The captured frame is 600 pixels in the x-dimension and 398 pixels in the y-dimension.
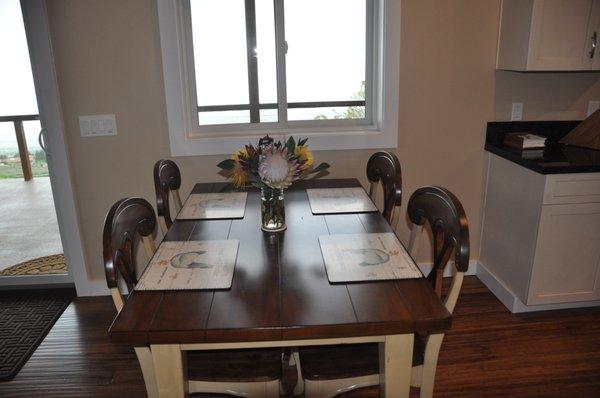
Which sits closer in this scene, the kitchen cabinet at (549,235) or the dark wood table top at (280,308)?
the dark wood table top at (280,308)

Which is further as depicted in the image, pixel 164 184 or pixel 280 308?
pixel 164 184

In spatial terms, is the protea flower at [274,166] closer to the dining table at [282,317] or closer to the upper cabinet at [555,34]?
the dining table at [282,317]

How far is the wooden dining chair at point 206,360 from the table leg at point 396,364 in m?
0.35

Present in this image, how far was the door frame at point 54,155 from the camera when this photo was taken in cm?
258

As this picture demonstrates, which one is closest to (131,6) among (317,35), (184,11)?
(184,11)

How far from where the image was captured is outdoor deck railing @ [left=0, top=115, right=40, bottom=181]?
2.93m

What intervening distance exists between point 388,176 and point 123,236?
128 centimetres

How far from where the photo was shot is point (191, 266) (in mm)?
1611

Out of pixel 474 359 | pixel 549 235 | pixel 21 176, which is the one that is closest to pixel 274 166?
pixel 474 359

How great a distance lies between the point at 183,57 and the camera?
2.78 meters

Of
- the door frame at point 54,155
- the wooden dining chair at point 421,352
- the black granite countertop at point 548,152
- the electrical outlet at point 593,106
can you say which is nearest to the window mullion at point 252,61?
the door frame at point 54,155

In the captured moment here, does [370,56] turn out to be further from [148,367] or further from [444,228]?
[148,367]

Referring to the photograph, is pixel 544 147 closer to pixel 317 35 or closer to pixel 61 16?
pixel 317 35

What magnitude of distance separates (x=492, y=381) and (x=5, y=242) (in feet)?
10.9
